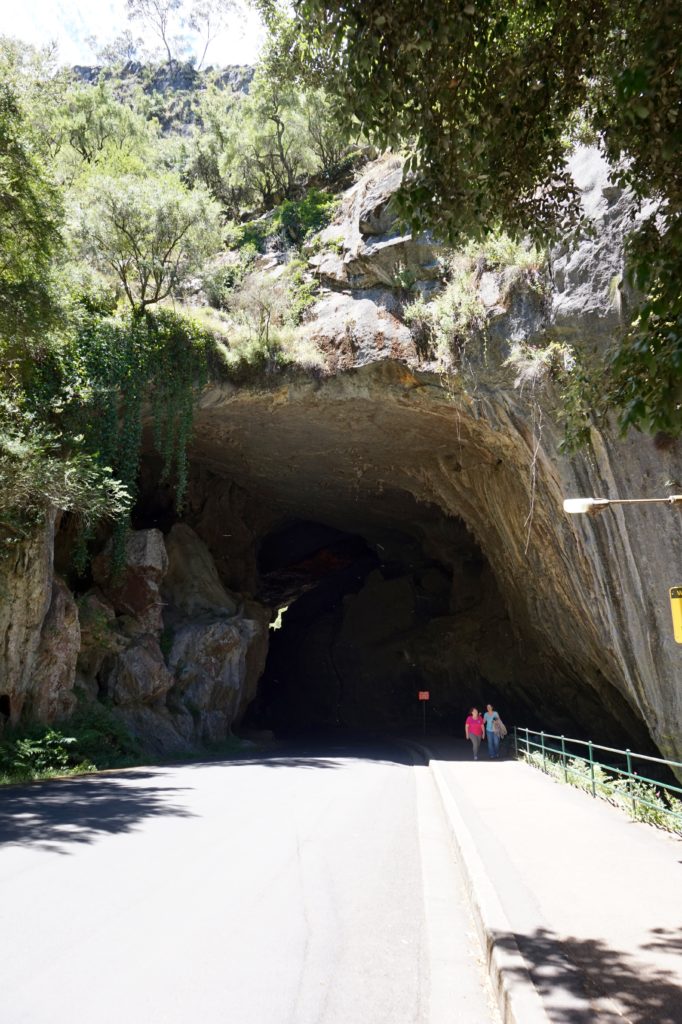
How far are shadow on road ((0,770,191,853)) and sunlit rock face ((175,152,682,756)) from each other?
9.57 meters

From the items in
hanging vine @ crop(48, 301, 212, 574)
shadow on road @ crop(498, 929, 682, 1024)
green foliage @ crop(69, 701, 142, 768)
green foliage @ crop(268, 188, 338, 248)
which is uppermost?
green foliage @ crop(268, 188, 338, 248)

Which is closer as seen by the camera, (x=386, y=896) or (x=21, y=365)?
(x=386, y=896)

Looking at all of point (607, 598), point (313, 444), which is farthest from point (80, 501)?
point (607, 598)

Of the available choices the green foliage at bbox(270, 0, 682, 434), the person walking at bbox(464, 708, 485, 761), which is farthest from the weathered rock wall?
the green foliage at bbox(270, 0, 682, 434)

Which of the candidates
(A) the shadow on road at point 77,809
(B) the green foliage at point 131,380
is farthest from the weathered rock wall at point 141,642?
(A) the shadow on road at point 77,809

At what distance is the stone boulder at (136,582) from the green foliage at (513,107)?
15935 mm

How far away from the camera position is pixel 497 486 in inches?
759

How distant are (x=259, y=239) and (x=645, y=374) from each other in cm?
1953

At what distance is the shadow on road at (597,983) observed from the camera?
3.27 meters

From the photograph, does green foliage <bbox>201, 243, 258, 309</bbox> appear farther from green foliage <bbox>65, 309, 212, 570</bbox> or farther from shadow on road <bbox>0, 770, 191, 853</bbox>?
shadow on road <bbox>0, 770, 191, 853</bbox>

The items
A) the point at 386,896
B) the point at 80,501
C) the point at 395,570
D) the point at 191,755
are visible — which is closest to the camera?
the point at 386,896

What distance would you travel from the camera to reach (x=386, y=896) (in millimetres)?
5641

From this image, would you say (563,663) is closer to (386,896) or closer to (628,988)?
(386,896)

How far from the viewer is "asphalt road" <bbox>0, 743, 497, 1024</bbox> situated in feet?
11.9
